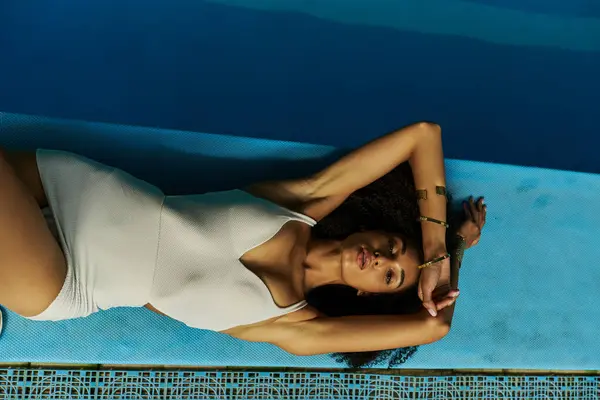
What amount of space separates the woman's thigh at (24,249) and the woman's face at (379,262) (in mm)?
1101

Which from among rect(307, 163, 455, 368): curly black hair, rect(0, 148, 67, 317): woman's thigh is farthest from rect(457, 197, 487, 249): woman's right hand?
rect(0, 148, 67, 317): woman's thigh

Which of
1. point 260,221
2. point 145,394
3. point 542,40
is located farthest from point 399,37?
point 145,394

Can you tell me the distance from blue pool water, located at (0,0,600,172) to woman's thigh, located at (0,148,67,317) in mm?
1002

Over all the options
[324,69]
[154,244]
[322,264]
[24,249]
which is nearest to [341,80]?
[324,69]

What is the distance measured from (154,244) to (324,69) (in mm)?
1567

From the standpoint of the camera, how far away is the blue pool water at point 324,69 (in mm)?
2637

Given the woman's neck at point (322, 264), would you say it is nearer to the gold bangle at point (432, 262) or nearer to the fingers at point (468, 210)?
the gold bangle at point (432, 262)

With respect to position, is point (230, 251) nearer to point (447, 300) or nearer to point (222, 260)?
point (222, 260)

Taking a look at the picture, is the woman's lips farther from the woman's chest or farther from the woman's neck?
the woman's chest

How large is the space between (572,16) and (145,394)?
11.4ft

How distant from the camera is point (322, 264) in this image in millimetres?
2184

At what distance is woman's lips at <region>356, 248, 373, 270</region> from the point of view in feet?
6.67

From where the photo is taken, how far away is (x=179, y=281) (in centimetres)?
195

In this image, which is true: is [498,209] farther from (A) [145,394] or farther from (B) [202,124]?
(A) [145,394]
